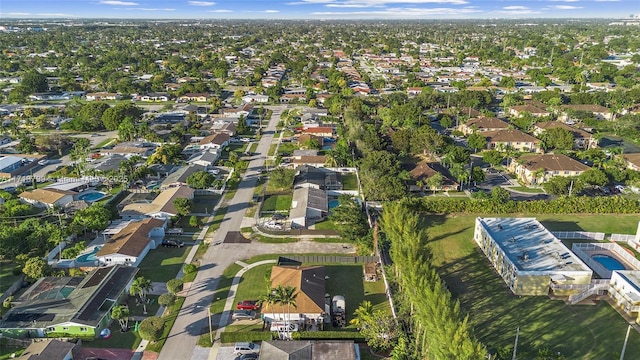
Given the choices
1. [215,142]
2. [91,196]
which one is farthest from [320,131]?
[91,196]

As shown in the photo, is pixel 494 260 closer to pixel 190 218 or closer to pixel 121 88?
pixel 190 218

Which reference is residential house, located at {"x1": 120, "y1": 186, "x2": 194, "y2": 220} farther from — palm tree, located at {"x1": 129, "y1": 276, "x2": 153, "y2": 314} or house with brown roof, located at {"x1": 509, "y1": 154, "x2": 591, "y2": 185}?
house with brown roof, located at {"x1": 509, "y1": 154, "x2": 591, "y2": 185}

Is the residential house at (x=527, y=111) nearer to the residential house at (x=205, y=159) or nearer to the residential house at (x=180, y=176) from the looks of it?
the residential house at (x=205, y=159)

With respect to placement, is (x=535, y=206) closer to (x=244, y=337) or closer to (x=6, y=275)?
(x=244, y=337)

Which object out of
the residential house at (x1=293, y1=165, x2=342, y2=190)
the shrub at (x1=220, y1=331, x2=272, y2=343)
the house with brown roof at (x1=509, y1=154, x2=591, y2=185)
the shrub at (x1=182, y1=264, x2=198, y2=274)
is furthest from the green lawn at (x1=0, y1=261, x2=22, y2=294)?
the house with brown roof at (x1=509, y1=154, x2=591, y2=185)

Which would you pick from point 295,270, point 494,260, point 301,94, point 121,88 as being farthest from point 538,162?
point 121,88
